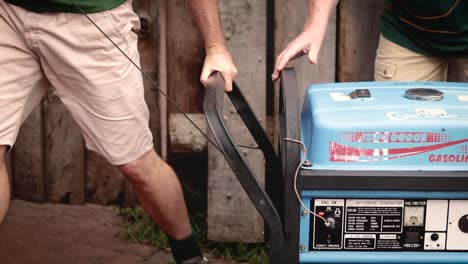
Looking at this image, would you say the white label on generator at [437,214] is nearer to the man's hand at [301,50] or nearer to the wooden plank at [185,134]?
the man's hand at [301,50]

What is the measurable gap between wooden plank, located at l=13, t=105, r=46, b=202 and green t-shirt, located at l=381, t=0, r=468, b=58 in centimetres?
177

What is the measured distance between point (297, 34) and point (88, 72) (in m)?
1.00

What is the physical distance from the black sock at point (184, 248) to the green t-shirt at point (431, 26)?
3.44 feet

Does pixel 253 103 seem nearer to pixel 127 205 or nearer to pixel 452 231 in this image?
pixel 127 205

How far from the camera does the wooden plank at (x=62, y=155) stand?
13.6ft

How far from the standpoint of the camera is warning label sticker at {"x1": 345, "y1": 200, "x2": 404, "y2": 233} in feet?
7.75

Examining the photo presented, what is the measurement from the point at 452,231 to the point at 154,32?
76.1 inches

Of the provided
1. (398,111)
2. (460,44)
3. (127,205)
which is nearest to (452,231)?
(398,111)

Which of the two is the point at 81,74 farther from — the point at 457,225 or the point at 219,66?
the point at 457,225

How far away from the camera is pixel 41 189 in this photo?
4.26 metres

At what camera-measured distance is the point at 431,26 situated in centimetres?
306

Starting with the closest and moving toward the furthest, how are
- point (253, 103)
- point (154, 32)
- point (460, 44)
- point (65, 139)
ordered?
point (460, 44) → point (253, 103) → point (154, 32) → point (65, 139)

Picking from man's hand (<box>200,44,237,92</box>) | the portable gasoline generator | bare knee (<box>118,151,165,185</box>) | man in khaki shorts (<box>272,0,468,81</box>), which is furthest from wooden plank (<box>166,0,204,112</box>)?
the portable gasoline generator

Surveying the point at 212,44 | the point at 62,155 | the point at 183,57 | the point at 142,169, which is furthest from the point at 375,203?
the point at 62,155
